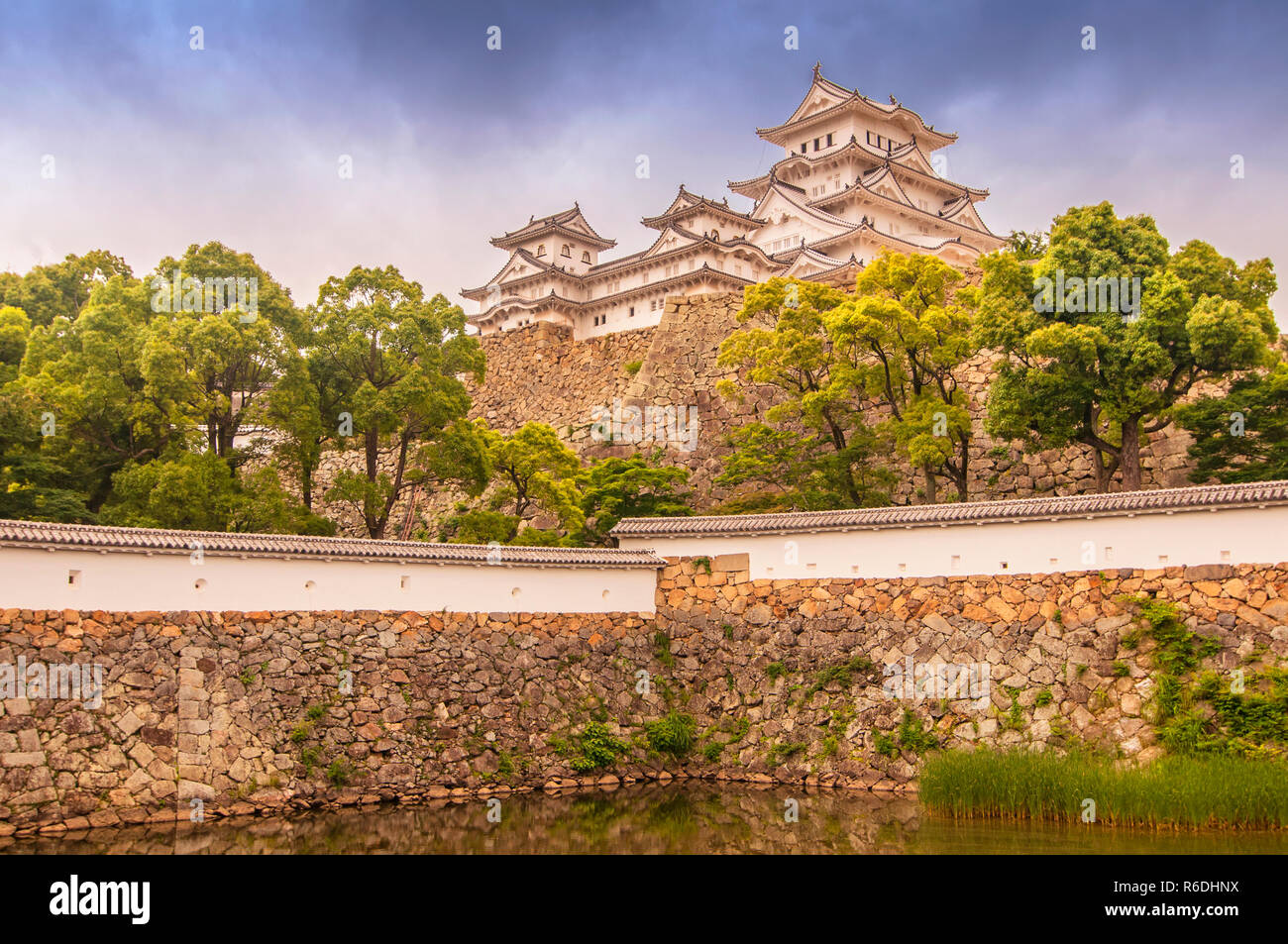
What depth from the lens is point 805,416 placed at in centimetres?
2431

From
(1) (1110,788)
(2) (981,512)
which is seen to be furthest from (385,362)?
(1) (1110,788)

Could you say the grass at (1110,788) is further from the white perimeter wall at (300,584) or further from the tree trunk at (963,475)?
the tree trunk at (963,475)

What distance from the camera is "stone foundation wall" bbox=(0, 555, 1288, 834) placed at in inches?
544

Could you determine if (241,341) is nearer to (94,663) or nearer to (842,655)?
(94,663)

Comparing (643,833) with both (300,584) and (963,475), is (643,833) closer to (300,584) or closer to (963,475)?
(300,584)

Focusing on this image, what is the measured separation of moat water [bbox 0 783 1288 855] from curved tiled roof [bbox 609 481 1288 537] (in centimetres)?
416

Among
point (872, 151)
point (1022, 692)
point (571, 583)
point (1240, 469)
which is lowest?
point (1022, 692)

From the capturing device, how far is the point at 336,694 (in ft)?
51.4

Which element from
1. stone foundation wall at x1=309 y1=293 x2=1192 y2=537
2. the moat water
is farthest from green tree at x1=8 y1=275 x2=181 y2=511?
the moat water

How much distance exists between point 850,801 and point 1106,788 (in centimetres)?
358

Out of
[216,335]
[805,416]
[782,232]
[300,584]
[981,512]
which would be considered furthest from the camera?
[782,232]

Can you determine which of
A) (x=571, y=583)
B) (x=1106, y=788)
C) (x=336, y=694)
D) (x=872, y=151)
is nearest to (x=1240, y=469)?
(x=1106, y=788)

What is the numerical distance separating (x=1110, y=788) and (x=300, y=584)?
10.8 meters

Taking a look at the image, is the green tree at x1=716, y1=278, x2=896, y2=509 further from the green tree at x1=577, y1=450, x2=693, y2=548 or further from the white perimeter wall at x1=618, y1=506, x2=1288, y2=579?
the white perimeter wall at x1=618, y1=506, x2=1288, y2=579
